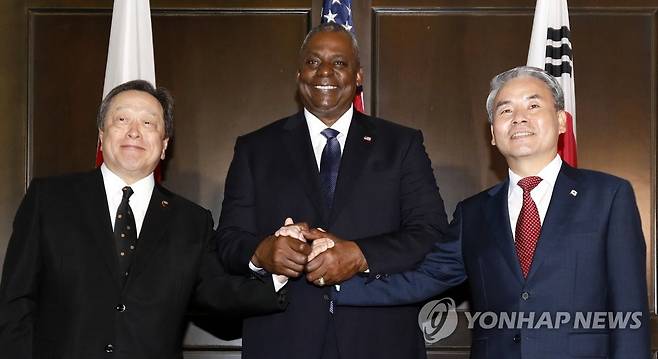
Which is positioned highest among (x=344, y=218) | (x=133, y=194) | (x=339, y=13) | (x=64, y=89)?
(x=339, y=13)

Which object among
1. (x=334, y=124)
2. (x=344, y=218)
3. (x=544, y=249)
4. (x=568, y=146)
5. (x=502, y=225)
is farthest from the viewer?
(x=568, y=146)

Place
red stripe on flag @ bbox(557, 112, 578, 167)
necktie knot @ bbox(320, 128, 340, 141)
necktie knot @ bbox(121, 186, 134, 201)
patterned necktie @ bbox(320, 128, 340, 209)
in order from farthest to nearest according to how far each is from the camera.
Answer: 1. red stripe on flag @ bbox(557, 112, 578, 167)
2. necktie knot @ bbox(320, 128, 340, 141)
3. patterned necktie @ bbox(320, 128, 340, 209)
4. necktie knot @ bbox(121, 186, 134, 201)

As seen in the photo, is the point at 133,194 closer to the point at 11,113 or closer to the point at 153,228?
the point at 153,228

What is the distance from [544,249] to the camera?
2.71 metres

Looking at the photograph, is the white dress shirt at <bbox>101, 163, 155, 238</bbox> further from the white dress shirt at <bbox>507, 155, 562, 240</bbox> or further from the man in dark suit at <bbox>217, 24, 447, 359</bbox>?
the white dress shirt at <bbox>507, 155, 562, 240</bbox>

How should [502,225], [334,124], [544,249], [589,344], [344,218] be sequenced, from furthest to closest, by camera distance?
[334,124] < [344,218] < [502,225] < [544,249] < [589,344]

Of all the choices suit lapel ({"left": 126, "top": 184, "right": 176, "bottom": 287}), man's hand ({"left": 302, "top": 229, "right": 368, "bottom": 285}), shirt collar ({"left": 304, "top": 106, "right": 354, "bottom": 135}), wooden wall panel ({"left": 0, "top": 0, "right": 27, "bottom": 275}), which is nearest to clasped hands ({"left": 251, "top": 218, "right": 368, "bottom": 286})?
man's hand ({"left": 302, "top": 229, "right": 368, "bottom": 285})

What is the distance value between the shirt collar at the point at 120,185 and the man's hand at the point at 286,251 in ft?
1.64

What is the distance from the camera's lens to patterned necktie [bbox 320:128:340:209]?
3.16m

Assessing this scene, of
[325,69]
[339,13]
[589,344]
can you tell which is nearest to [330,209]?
[325,69]

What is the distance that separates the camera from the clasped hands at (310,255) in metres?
2.90

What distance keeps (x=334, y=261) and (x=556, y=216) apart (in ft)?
2.50

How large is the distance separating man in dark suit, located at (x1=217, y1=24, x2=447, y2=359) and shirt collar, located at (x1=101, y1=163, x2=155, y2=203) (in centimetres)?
30

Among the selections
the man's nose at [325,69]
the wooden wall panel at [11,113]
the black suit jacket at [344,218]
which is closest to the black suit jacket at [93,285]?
the black suit jacket at [344,218]
